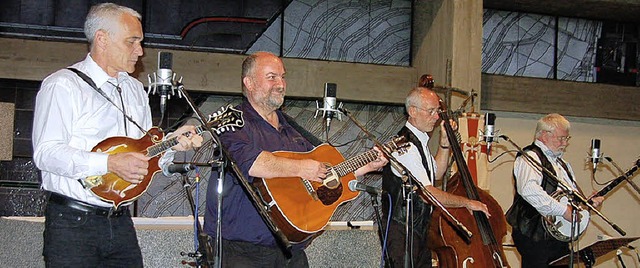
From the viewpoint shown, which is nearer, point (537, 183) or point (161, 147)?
point (161, 147)

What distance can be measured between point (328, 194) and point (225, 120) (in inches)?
34.9

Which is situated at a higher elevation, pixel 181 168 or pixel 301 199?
pixel 181 168

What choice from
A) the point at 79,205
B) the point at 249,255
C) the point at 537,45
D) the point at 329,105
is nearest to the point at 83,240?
the point at 79,205

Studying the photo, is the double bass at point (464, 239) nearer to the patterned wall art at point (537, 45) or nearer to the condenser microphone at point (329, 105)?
the condenser microphone at point (329, 105)

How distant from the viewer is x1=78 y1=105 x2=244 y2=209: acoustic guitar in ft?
11.4

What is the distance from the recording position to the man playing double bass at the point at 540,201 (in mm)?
5918

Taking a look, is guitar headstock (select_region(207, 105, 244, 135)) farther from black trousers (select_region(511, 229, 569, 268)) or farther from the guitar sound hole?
black trousers (select_region(511, 229, 569, 268))

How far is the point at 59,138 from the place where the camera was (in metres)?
3.39

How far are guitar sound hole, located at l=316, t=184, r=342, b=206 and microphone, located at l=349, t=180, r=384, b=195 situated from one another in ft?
0.26

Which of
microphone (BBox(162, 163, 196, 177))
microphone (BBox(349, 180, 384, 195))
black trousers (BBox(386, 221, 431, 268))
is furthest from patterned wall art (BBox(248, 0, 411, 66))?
microphone (BBox(162, 163, 196, 177))

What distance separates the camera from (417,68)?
926 centimetres

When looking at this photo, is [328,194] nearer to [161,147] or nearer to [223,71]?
[161,147]

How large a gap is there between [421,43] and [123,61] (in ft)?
19.9

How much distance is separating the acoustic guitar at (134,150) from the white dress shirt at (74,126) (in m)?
0.04
